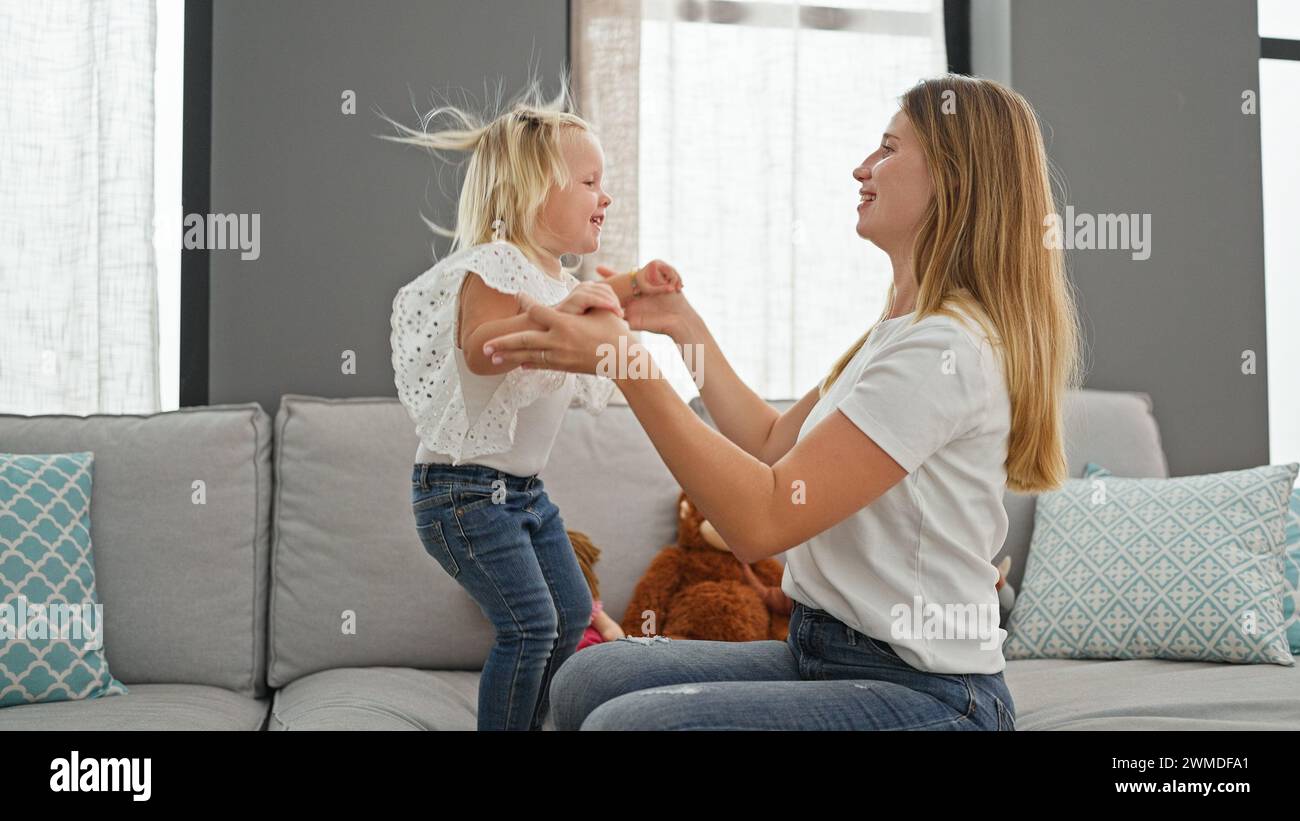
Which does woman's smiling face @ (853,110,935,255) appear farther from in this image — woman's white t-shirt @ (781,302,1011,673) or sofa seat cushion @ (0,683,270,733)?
sofa seat cushion @ (0,683,270,733)

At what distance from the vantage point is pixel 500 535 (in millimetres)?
1713

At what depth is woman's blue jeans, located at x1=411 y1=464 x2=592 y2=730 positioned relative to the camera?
5.60 feet

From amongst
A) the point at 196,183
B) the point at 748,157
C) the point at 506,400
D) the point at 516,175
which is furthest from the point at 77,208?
the point at 748,157

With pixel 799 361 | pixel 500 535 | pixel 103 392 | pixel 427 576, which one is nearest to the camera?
pixel 500 535

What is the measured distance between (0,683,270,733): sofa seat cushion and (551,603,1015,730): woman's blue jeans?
83cm

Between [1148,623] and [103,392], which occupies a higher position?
[103,392]

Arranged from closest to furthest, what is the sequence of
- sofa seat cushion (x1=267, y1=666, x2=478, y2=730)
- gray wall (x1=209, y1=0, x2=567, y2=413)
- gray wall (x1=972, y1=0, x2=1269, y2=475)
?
sofa seat cushion (x1=267, y1=666, x2=478, y2=730)
gray wall (x1=209, y1=0, x2=567, y2=413)
gray wall (x1=972, y1=0, x2=1269, y2=475)

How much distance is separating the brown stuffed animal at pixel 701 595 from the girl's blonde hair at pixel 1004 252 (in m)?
0.94

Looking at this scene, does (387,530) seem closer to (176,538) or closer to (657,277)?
(176,538)

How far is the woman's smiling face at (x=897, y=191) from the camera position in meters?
1.31

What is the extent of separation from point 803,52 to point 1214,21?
3.89ft

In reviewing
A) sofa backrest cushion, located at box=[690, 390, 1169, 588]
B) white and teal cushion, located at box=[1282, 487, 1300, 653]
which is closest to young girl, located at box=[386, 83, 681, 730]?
sofa backrest cushion, located at box=[690, 390, 1169, 588]
